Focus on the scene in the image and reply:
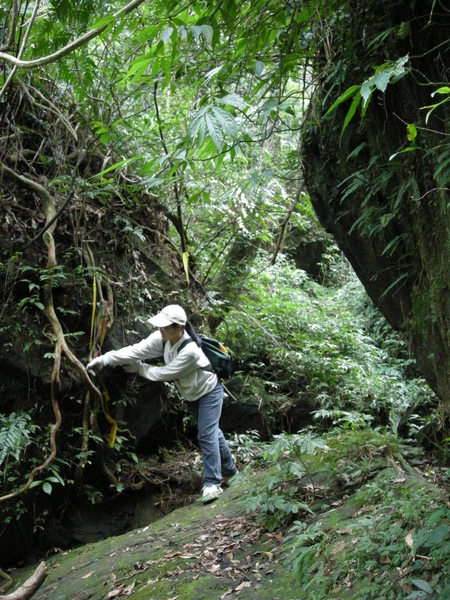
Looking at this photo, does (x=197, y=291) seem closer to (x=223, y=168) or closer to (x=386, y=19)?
(x=223, y=168)

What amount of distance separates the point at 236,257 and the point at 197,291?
1278mm

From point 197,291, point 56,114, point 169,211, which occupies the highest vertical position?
point 56,114

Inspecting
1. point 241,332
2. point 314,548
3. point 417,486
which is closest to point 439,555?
point 314,548

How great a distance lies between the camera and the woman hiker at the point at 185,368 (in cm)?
548

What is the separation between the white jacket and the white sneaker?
36.9 inches

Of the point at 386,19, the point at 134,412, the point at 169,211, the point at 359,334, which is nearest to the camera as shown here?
the point at 386,19

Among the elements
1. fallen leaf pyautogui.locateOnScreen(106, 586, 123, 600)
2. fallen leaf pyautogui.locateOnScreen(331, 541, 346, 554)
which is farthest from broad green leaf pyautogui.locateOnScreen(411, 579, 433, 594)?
fallen leaf pyautogui.locateOnScreen(106, 586, 123, 600)

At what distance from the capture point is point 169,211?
7.54 meters

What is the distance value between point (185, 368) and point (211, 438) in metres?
0.82

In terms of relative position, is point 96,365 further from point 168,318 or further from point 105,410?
point 168,318

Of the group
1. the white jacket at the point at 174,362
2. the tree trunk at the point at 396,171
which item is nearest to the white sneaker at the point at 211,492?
the white jacket at the point at 174,362

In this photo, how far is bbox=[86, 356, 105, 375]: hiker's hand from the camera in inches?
218

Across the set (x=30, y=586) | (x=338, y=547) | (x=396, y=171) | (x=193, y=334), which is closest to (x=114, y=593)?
(x=30, y=586)

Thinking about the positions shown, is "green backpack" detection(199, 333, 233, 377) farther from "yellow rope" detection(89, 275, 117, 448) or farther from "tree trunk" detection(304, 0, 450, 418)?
"tree trunk" detection(304, 0, 450, 418)
